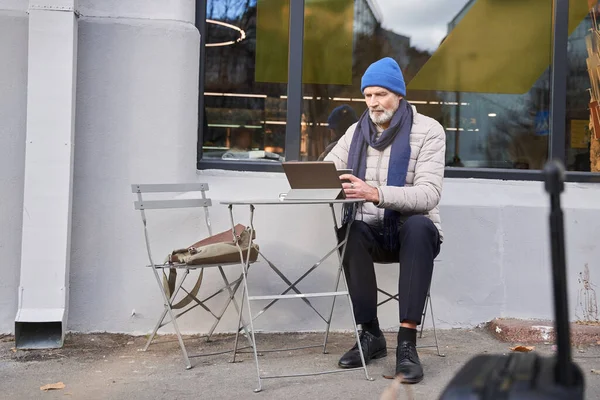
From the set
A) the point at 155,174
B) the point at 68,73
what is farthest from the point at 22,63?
the point at 155,174

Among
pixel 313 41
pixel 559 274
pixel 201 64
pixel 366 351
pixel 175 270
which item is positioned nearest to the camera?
pixel 559 274

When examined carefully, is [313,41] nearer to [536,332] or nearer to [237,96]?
[237,96]

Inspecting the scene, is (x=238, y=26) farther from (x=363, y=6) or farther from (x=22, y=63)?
(x=22, y=63)

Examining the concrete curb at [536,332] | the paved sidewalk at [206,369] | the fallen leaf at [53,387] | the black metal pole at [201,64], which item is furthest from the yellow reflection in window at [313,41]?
the fallen leaf at [53,387]

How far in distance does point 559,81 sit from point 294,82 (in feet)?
6.03

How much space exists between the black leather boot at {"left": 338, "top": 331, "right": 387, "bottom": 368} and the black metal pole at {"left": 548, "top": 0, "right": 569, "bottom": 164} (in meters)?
2.05

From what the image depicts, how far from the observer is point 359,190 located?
3871mm

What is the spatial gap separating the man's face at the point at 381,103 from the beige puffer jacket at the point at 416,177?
146 mm

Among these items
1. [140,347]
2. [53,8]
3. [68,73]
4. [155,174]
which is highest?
[53,8]

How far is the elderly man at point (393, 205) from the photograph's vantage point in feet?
12.5

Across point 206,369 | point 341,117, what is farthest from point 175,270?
point 341,117

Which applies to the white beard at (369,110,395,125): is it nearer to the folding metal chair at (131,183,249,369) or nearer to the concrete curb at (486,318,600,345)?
the folding metal chair at (131,183,249,369)

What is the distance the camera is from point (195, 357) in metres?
4.32

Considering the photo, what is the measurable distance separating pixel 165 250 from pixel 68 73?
1228 mm
